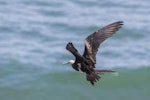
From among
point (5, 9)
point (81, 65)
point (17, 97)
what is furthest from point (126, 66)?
point (81, 65)

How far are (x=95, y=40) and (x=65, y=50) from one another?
799 centimetres

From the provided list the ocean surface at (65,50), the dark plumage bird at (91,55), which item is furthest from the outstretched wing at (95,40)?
the ocean surface at (65,50)

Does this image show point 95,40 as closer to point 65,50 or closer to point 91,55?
point 91,55

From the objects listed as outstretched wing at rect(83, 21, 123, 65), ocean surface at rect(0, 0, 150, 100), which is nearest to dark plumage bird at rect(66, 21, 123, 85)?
outstretched wing at rect(83, 21, 123, 65)

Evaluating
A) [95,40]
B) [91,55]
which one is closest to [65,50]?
[95,40]

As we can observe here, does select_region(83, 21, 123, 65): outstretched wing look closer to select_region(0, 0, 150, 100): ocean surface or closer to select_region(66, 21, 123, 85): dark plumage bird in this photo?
select_region(66, 21, 123, 85): dark plumage bird

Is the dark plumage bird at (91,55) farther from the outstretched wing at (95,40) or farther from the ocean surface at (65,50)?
the ocean surface at (65,50)

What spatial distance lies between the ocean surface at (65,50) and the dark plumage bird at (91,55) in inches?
245

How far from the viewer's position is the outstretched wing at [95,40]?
242 inches

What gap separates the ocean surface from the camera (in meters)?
12.9

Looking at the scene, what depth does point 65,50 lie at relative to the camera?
14289 millimetres

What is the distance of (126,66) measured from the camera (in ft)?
45.6

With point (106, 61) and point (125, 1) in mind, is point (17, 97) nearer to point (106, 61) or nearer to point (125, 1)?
point (106, 61)

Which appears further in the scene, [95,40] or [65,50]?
[65,50]
